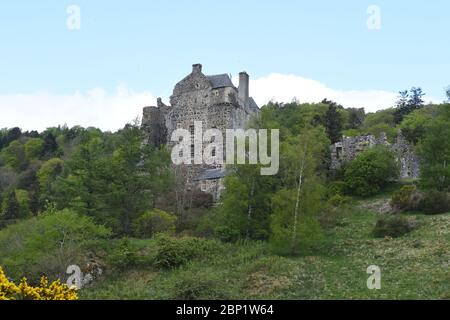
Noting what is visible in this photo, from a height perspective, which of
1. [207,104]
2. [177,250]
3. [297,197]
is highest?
[207,104]

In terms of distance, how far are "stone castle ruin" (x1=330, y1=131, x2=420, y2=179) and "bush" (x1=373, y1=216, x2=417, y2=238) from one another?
17162 mm

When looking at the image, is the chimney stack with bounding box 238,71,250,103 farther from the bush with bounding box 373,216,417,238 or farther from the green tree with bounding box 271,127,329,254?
the bush with bounding box 373,216,417,238

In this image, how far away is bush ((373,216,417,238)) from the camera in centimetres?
3444

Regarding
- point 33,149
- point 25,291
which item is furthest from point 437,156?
point 33,149

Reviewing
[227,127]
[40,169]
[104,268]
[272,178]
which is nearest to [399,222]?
[272,178]

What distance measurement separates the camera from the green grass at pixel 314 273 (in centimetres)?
2542

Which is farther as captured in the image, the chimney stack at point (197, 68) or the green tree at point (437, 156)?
the chimney stack at point (197, 68)

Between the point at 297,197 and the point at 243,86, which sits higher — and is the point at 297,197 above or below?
below

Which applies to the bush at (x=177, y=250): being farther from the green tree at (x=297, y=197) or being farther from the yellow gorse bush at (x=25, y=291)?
the yellow gorse bush at (x=25, y=291)

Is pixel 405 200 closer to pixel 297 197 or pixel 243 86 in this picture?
pixel 297 197

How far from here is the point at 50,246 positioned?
33.1m

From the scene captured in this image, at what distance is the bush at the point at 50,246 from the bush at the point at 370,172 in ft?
67.9

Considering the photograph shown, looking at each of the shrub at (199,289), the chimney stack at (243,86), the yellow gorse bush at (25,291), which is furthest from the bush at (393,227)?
the chimney stack at (243,86)

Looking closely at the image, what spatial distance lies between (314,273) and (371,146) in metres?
26.2
